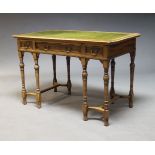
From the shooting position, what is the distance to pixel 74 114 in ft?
15.1

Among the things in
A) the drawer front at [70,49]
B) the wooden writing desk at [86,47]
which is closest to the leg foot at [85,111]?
the wooden writing desk at [86,47]

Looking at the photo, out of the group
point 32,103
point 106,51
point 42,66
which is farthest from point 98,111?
point 42,66

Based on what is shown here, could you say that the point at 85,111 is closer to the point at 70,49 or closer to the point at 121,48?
the point at 70,49

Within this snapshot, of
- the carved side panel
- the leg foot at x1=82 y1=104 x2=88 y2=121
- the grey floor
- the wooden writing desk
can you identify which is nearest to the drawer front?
the wooden writing desk

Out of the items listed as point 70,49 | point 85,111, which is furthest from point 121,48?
point 85,111

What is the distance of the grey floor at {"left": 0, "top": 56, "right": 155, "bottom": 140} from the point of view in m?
3.97

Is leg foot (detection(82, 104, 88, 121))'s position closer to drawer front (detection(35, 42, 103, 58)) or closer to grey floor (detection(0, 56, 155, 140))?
grey floor (detection(0, 56, 155, 140))

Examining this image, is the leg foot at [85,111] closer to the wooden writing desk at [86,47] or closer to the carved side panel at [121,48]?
the wooden writing desk at [86,47]

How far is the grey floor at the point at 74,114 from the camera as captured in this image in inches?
156

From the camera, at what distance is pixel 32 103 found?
5090mm

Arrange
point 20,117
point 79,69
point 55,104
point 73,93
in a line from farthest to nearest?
point 79,69, point 73,93, point 55,104, point 20,117

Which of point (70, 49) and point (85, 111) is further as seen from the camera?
point (85, 111)
